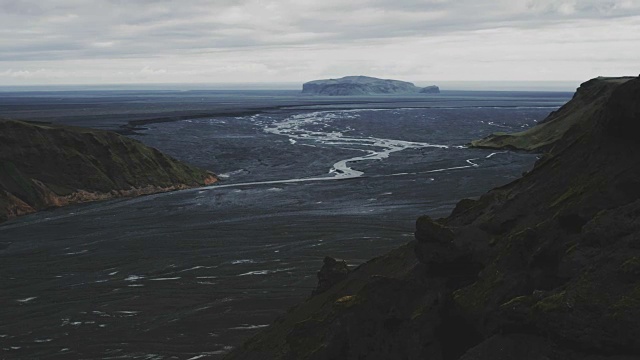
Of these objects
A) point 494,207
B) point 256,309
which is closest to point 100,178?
point 256,309

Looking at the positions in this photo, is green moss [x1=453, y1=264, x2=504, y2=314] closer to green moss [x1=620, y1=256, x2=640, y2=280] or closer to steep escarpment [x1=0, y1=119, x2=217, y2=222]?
green moss [x1=620, y1=256, x2=640, y2=280]

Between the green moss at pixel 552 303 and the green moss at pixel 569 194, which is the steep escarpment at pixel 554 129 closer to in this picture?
the green moss at pixel 569 194

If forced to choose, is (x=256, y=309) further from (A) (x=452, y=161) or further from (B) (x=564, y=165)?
(A) (x=452, y=161)

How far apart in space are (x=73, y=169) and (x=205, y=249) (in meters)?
33.8

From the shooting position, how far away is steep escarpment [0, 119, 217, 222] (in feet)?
220

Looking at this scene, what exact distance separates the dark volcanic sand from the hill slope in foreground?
10.4m

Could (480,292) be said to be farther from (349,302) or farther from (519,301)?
(349,302)

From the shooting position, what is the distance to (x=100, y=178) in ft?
243

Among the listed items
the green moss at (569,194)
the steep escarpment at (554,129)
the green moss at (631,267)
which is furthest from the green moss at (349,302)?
the steep escarpment at (554,129)

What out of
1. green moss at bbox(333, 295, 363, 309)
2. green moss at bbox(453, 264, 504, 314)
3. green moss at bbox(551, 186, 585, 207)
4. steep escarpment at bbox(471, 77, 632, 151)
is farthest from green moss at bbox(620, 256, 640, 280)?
steep escarpment at bbox(471, 77, 632, 151)

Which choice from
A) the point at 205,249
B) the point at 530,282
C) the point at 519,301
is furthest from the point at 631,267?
the point at 205,249

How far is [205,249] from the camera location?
46750 millimetres

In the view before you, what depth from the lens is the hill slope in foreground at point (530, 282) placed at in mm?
13883

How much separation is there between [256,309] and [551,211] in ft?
57.8
